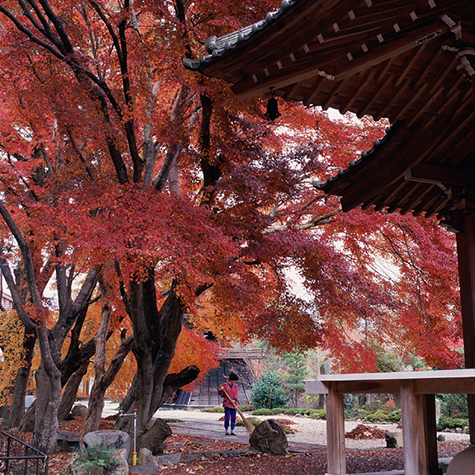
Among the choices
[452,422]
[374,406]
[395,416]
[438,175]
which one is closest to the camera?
[438,175]

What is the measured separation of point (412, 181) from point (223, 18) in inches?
158

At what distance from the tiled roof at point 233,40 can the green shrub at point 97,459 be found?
5.19m

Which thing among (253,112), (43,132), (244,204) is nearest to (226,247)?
(244,204)

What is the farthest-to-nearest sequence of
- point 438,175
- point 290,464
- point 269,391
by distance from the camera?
point 269,391
point 290,464
point 438,175

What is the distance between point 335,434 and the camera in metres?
4.32

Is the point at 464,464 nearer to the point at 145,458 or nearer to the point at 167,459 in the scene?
the point at 145,458

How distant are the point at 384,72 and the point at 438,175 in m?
1.75

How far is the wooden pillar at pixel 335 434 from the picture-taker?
4309mm

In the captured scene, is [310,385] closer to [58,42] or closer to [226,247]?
[226,247]

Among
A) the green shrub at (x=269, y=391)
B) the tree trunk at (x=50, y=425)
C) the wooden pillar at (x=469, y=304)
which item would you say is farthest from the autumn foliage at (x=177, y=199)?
the green shrub at (x=269, y=391)

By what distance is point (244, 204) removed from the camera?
8.71 metres

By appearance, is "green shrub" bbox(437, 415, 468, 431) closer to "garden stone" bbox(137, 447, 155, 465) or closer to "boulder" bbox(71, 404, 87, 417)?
"garden stone" bbox(137, 447, 155, 465)

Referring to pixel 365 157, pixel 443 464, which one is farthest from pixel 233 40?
pixel 443 464

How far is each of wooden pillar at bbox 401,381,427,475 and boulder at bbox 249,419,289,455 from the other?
6302 mm
